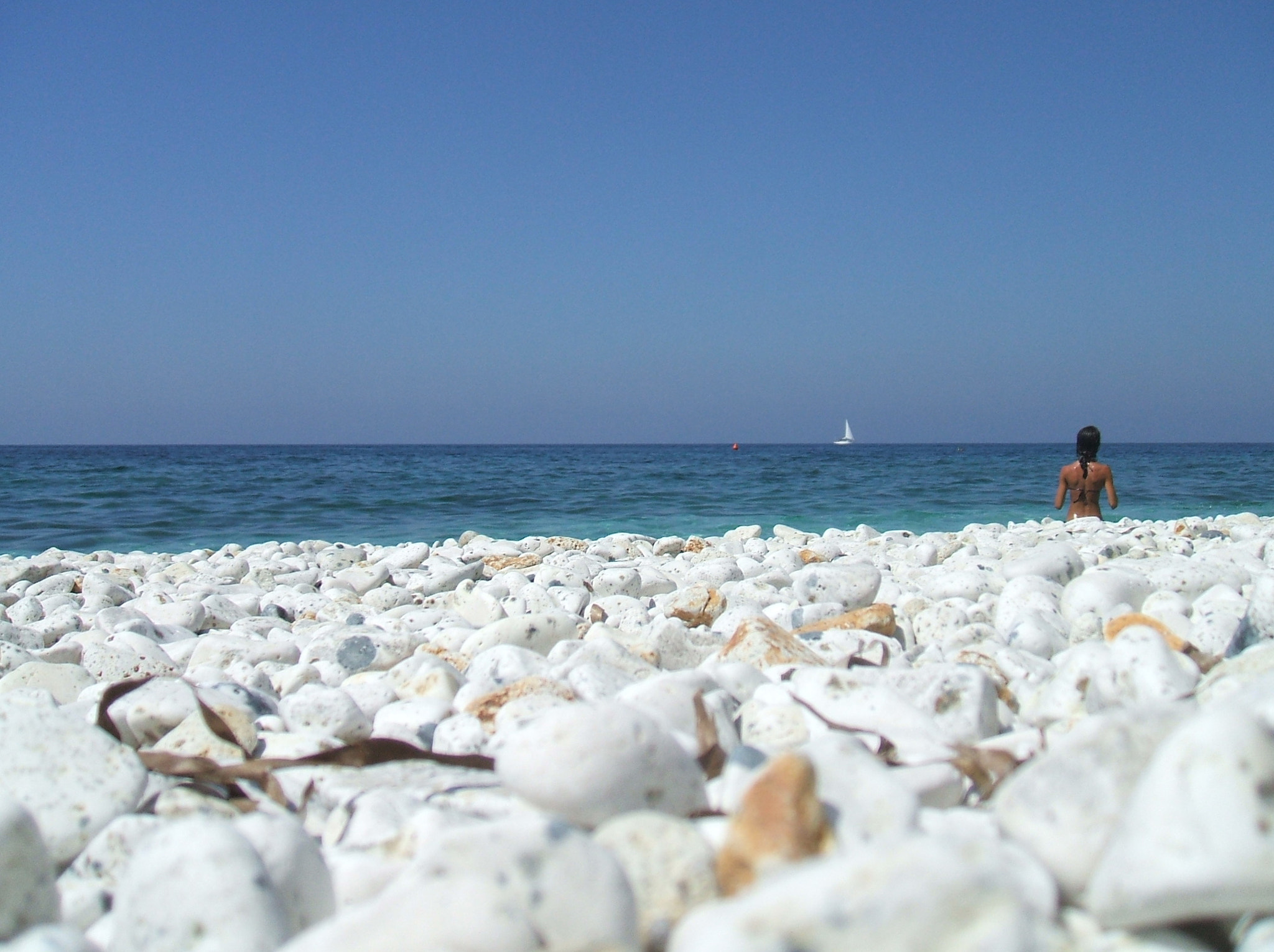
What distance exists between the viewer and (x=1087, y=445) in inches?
279

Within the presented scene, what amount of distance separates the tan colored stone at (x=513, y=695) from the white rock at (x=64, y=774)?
0.60 meters

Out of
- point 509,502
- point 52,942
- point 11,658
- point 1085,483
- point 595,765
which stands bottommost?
point 509,502

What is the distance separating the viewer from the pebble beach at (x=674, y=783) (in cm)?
87

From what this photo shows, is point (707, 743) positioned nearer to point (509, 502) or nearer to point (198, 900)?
point (198, 900)

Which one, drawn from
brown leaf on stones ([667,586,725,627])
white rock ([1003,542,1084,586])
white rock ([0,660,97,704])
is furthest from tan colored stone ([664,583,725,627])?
white rock ([0,660,97,704])

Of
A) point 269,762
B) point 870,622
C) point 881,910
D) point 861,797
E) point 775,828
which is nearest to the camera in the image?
point 881,910

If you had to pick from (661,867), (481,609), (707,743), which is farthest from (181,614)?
(661,867)

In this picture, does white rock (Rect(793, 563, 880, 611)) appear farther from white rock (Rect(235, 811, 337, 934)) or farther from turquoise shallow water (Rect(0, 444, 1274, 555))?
turquoise shallow water (Rect(0, 444, 1274, 555))

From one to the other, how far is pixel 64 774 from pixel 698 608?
2021mm

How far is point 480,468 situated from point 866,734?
69.7 ft

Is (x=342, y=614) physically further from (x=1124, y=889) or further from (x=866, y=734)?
(x=1124, y=889)

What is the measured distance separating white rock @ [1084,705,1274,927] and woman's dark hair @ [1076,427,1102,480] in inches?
256

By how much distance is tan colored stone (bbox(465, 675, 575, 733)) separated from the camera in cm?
179

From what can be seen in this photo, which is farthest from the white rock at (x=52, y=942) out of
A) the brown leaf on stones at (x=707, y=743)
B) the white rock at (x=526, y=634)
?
the white rock at (x=526, y=634)
